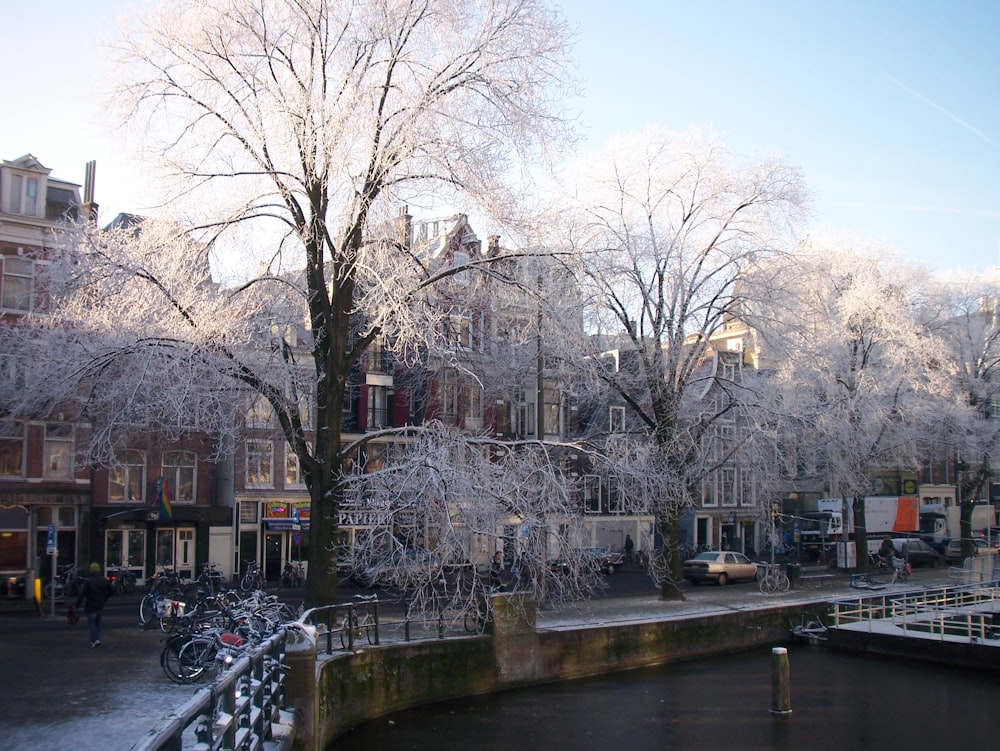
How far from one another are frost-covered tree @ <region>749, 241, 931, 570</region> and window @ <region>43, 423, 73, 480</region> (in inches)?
991

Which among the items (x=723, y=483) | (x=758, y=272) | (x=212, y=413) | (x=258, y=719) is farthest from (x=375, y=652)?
(x=723, y=483)

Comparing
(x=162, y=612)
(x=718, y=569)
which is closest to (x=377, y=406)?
(x=718, y=569)

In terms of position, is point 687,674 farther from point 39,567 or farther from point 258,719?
point 39,567

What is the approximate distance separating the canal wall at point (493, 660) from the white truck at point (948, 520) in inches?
1532

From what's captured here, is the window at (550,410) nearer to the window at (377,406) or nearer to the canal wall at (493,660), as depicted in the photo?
the window at (377,406)

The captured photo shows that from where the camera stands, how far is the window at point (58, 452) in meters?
34.3

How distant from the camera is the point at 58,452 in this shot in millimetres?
34562

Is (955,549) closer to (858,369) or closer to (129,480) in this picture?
(858,369)

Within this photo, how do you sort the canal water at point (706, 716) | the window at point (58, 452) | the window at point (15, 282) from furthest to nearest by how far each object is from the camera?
the window at point (58, 452) < the window at point (15, 282) < the canal water at point (706, 716)

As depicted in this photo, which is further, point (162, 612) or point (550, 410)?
point (550, 410)

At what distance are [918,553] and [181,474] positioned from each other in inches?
1481

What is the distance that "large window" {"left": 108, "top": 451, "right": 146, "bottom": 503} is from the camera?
120 feet

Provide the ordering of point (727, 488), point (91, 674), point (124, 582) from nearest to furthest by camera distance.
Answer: point (91, 674)
point (124, 582)
point (727, 488)

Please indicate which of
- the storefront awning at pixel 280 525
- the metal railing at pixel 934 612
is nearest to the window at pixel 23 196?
the storefront awning at pixel 280 525
